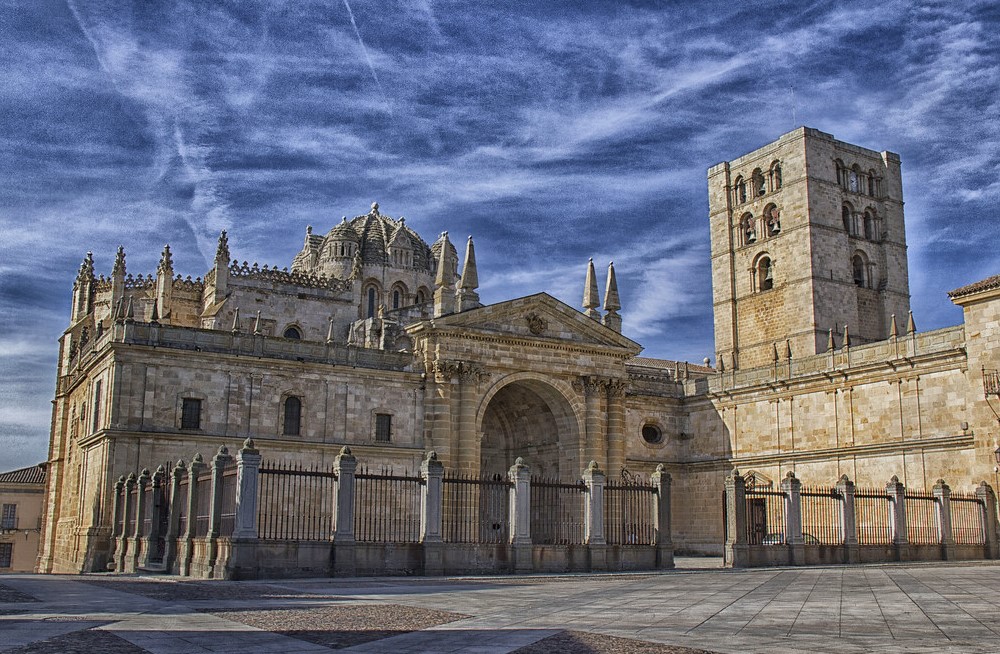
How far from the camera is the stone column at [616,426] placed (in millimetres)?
40562

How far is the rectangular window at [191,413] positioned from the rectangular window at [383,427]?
653cm

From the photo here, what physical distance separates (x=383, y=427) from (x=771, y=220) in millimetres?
32353

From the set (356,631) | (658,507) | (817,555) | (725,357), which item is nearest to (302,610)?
(356,631)

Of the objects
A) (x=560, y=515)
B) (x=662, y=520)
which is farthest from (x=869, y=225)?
(x=662, y=520)

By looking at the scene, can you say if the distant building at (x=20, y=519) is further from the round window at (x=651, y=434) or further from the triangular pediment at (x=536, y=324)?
the round window at (x=651, y=434)

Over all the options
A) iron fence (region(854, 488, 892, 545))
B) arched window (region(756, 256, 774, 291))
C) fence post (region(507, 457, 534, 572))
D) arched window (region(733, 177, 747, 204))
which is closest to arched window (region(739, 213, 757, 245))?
→ arched window (region(733, 177, 747, 204))

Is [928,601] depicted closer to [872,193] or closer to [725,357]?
[725,357]

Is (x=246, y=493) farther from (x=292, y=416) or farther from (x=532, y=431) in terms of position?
(x=532, y=431)

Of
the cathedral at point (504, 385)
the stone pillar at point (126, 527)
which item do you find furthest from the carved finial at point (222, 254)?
the stone pillar at point (126, 527)

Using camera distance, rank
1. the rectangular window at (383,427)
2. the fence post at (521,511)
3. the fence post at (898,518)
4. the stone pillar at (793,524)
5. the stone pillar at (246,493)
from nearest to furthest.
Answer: the stone pillar at (246,493) → the fence post at (521,511) → the stone pillar at (793,524) → the fence post at (898,518) → the rectangular window at (383,427)

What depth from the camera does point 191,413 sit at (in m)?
33.1

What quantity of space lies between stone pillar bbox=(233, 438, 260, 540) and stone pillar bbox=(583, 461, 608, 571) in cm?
931

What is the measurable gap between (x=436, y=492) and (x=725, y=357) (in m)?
38.8

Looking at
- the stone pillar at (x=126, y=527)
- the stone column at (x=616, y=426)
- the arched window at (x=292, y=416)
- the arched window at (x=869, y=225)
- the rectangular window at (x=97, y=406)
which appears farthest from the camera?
the arched window at (x=869, y=225)
